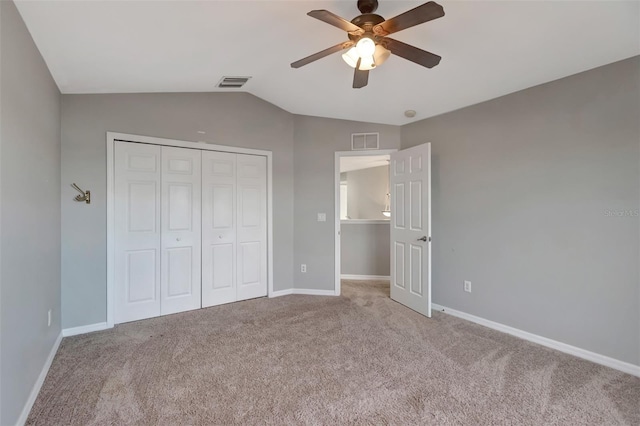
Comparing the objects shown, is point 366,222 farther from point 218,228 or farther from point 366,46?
point 366,46

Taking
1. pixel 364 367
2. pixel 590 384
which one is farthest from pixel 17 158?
pixel 590 384

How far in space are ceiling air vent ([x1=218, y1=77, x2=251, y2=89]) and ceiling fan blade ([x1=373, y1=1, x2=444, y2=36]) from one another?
1.86m

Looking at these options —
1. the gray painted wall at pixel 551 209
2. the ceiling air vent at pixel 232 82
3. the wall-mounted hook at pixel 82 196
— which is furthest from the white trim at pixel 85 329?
the gray painted wall at pixel 551 209

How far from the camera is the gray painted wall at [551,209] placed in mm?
2271

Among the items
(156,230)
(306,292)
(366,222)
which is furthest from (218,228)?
(366,222)

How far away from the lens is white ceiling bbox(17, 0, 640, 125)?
1852 mm

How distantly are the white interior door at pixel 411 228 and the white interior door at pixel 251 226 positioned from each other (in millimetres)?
1735

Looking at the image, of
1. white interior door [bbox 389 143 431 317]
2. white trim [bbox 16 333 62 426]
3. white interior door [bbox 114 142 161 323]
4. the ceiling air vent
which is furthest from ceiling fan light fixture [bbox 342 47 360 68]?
white trim [bbox 16 333 62 426]

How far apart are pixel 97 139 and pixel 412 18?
304 centimetres

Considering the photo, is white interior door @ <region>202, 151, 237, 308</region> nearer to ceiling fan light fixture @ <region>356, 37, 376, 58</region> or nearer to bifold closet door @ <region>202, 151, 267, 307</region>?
bifold closet door @ <region>202, 151, 267, 307</region>

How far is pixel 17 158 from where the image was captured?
170 cm

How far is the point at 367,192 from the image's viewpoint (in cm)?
719

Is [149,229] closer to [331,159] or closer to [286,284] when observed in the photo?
[286,284]

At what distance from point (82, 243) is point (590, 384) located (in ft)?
14.3
